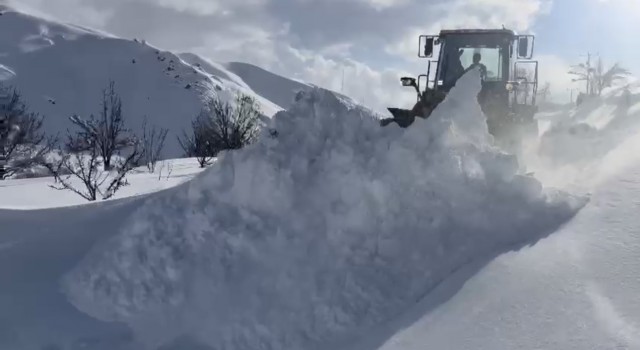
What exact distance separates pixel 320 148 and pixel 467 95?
5.01 ft

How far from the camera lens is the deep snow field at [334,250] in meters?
3.99

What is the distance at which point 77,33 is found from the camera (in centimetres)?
9856

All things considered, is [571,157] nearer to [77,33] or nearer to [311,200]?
[311,200]

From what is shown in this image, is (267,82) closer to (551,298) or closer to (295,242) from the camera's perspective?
(295,242)

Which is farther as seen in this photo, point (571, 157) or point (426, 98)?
point (426, 98)

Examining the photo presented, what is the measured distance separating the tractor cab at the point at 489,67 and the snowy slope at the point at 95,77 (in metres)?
49.2

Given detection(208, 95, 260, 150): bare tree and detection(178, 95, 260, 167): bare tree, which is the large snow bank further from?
detection(178, 95, 260, 167): bare tree

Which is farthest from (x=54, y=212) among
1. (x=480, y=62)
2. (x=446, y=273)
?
(x=480, y=62)

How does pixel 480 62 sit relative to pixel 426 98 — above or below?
above

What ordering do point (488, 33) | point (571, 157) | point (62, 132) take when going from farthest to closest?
point (62, 132)
point (488, 33)
point (571, 157)

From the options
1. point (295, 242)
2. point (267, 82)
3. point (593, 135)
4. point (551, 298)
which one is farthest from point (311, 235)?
point (267, 82)

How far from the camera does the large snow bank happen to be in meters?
4.32

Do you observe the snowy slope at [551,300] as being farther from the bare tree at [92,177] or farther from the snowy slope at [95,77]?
the snowy slope at [95,77]

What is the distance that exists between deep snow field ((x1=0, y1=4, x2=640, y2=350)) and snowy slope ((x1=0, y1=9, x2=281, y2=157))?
176ft
